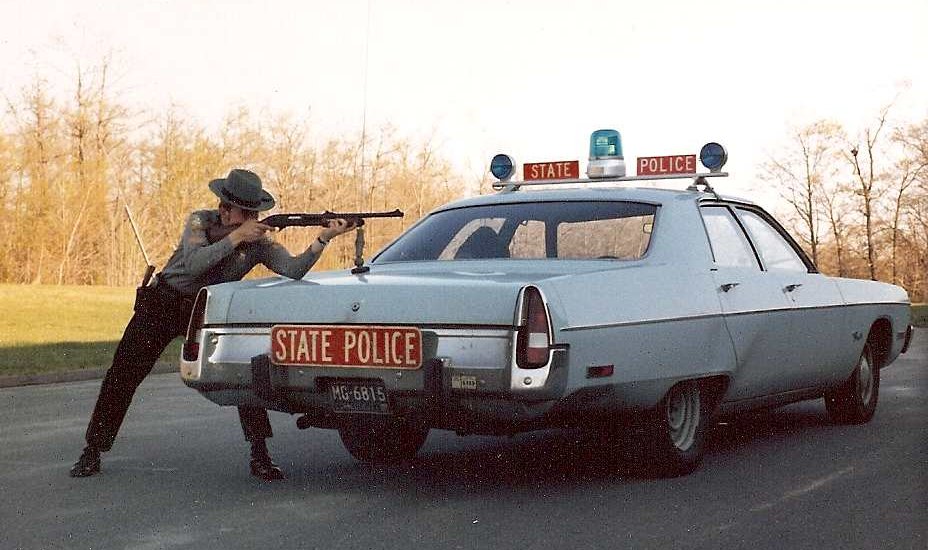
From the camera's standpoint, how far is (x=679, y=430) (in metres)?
6.31

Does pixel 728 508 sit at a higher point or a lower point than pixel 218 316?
lower

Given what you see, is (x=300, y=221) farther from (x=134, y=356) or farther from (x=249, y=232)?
(x=134, y=356)

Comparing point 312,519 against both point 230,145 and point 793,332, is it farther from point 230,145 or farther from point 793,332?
point 230,145

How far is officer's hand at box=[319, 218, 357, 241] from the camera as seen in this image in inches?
263

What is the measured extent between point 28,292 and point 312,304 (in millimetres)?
37282

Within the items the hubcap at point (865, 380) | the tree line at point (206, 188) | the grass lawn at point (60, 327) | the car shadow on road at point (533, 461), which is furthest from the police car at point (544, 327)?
the tree line at point (206, 188)

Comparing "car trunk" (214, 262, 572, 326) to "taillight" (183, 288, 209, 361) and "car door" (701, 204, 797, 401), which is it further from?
"car door" (701, 204, 797, 401)

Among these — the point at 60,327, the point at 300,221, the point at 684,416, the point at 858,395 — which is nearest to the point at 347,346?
the point at 300,221

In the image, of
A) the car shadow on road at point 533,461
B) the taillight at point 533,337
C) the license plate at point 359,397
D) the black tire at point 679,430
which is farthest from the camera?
the car shadow on road at point 533,461

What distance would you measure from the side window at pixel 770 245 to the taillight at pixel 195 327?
318cm

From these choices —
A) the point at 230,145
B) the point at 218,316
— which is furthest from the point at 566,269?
the point at 230,145

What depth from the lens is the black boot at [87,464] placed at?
6.66 meters

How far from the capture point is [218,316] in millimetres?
6082

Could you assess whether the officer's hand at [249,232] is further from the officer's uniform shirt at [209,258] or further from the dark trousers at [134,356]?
the dark trousers at [134,356]
